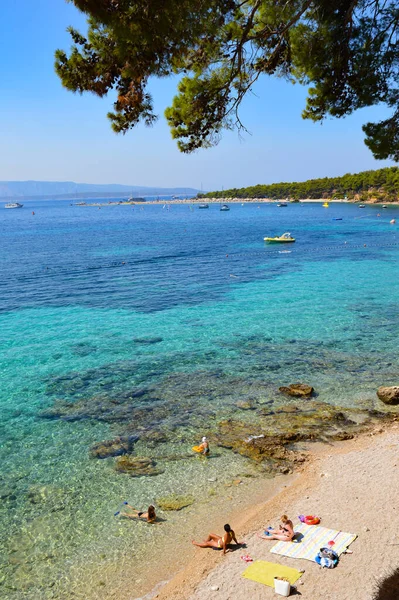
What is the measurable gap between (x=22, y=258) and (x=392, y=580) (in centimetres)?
5493

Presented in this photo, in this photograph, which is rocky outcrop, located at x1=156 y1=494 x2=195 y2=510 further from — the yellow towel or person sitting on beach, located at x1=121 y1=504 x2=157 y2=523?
the yellow towel

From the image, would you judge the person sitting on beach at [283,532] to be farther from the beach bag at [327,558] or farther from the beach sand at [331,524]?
the beach bag at [327,558]

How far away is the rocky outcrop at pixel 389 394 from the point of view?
1761cm

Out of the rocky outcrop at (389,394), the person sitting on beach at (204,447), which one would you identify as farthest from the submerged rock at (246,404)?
the rocky outcrop at (389,394)

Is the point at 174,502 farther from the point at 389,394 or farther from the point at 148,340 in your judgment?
the point at 148,340

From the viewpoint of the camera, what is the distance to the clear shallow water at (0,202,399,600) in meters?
12.0

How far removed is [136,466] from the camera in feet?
46.3

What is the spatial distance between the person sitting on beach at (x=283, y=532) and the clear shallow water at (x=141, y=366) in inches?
93.9

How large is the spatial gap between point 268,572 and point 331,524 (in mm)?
2221

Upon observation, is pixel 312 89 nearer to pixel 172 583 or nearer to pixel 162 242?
pixel 172 583

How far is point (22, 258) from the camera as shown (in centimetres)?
5700

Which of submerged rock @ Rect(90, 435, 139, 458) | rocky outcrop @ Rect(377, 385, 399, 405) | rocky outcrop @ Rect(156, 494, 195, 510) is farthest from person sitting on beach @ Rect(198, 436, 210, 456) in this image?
rocky outcrop @ Rect(377, 385, 399, 405)

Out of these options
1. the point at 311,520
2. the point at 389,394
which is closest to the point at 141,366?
the point at 389,394

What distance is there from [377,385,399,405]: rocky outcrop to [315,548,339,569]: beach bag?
29.2 ft
